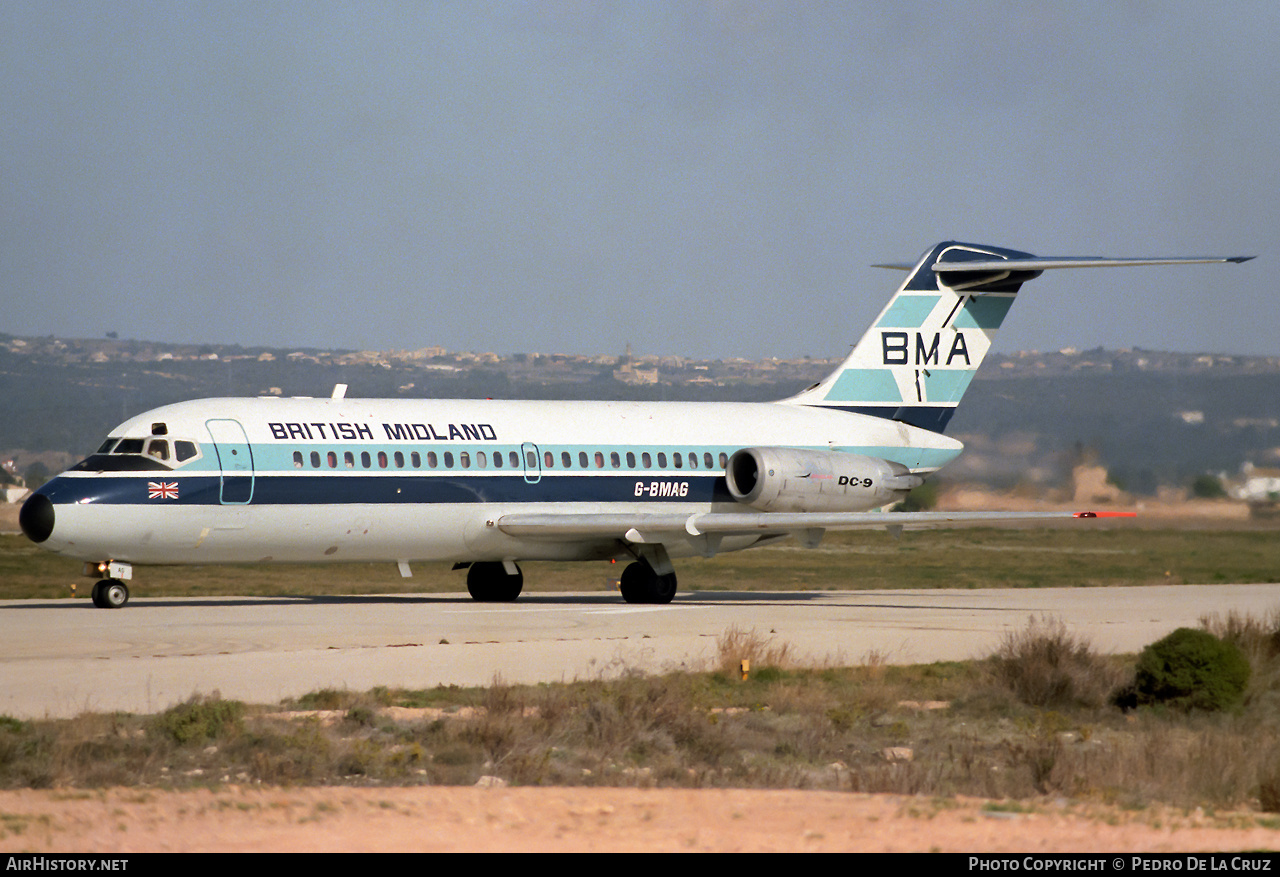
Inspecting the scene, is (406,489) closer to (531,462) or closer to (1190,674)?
(531,462)

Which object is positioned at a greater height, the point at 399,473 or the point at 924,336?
the point at 924,336

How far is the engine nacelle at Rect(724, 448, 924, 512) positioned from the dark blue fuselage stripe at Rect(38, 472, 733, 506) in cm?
54

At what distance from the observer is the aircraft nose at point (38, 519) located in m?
24.4

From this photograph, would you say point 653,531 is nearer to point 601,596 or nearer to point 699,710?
point 601,596

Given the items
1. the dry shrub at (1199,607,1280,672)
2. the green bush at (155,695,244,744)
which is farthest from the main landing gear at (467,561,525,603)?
the green bush at (155,695,244,744)

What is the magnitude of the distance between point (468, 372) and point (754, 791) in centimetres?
9558

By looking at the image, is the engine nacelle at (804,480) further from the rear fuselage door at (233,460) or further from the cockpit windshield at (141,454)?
the cockpit windshield at (141,454)

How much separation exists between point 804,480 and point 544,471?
5.10 meters

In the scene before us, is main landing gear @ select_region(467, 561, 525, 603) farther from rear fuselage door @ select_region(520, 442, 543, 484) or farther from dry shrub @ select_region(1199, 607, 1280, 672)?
dry shrub @ select_region(1199, 607, 1280, 672)

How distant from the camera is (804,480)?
1226 inches

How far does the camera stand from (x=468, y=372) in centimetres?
10600

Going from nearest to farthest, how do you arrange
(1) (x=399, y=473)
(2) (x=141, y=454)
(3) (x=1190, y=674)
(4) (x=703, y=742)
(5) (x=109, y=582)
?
(4) (x=703, y=742) → (3) (x=1190, y=674) → (2) (x=141, y=454) → (5) (x=109, y=582) → (1) (x=399, y=473)

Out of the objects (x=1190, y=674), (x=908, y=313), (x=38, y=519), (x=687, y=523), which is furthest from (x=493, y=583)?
(x=1190, y=674)

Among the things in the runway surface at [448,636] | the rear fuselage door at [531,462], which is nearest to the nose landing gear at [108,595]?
the runway surface at [448,636]
